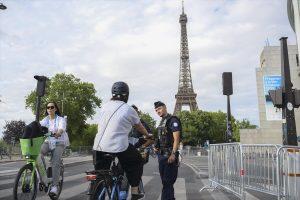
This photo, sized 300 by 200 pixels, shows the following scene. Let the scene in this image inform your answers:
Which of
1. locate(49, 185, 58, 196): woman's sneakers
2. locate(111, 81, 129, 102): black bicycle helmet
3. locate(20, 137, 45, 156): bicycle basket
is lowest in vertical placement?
locate(49, 185, 58, 196): woman's sneakers

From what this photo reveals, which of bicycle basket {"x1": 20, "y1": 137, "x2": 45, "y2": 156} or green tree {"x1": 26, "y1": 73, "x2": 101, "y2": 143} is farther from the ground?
green tree {"x1": 26, "y1": 73, "x2": 101, "y2": 143}

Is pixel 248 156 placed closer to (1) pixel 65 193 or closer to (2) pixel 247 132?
(1) pixel 65 193

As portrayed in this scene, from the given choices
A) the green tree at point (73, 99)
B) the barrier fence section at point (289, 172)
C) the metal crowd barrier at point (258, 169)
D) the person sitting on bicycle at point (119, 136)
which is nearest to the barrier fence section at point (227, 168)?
the metal crowd barrier at point (258, 169)

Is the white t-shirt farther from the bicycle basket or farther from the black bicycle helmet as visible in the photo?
the bicycle basket

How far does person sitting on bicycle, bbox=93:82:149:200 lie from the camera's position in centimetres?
461

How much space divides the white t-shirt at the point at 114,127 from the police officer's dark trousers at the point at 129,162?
0.29 feet

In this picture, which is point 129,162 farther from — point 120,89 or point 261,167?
point 261,167

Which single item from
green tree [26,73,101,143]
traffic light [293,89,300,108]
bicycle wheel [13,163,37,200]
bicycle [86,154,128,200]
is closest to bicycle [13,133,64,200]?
bicycle wheel [13,163,37,200]

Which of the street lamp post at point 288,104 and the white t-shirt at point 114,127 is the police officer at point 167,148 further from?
the street lamp post at point 288,104

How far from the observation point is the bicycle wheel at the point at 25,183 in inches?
241

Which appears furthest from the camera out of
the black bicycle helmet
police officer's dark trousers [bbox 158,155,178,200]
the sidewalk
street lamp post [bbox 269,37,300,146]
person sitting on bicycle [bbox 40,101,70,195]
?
the sidewalk

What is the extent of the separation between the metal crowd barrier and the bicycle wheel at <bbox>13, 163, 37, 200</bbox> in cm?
393

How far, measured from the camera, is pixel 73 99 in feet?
215

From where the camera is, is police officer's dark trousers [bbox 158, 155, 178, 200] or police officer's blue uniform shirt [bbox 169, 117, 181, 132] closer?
police officer's dark trousers [bbox 158, 155, 178, 200]
